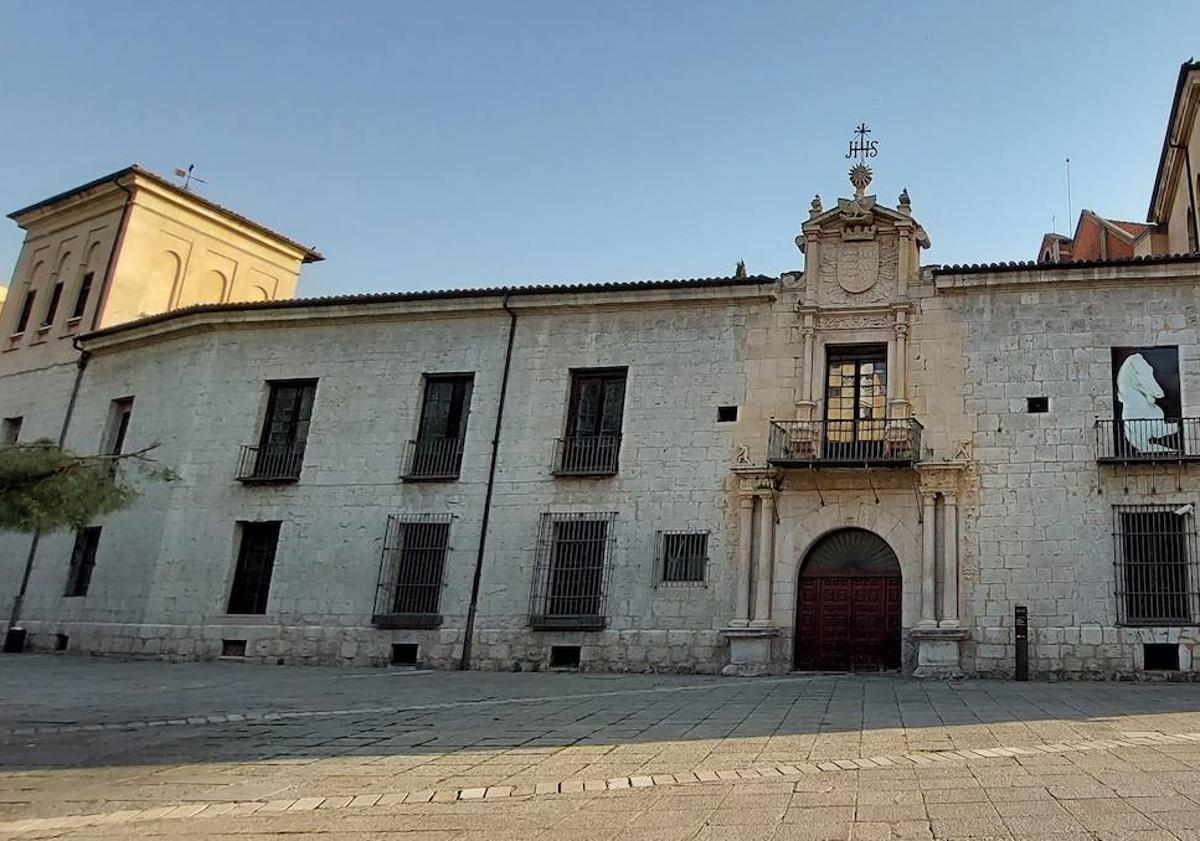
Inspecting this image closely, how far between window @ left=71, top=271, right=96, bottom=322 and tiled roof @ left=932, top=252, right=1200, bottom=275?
22.7 metres

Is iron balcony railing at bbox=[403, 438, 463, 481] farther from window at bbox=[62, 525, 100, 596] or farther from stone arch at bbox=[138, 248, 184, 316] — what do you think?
stone arch at bbox=[138, 248, 184, 316]

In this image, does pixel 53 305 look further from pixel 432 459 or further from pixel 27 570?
pixel 432 459

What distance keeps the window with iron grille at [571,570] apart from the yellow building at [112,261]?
1545cm

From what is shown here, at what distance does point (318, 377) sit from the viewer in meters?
21.9

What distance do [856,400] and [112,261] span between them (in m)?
20.9

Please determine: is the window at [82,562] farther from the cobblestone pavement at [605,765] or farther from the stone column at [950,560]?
the stone column at [950,560]

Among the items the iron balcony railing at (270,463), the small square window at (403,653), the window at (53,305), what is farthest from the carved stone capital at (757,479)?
the window at (53,305)

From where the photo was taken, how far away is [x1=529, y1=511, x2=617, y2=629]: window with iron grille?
18.4 metres

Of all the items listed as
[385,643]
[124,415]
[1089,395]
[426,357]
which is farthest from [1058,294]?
[124,415]

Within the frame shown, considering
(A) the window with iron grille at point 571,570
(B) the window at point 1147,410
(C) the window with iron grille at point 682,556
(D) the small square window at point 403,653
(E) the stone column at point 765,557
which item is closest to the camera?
(B) the window at point 1147,410

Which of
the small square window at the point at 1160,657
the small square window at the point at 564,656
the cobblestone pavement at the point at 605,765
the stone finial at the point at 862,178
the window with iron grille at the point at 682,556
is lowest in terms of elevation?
the cobblestone pavement at the point at 605,765

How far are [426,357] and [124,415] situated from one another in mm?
8949

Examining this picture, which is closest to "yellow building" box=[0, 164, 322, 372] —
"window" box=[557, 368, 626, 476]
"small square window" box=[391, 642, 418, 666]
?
"small square window" box=[391, 642, 418, 666]

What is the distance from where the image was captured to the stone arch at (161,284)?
27750mm
